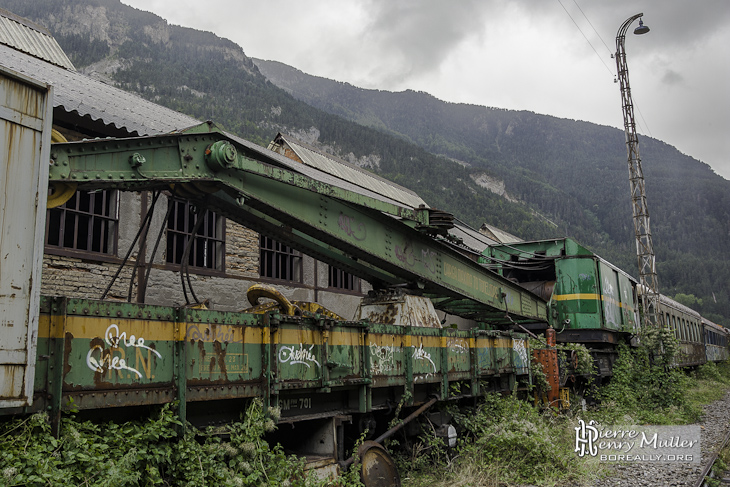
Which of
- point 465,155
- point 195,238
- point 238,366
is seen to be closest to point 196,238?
point 195,238

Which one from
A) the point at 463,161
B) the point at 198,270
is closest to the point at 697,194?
the point at 463,161

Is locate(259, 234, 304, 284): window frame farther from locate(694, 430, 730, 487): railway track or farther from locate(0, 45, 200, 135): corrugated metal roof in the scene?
locate(694, 430, 730, 487): railway track

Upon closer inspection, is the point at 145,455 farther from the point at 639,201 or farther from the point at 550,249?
the point at 639,201

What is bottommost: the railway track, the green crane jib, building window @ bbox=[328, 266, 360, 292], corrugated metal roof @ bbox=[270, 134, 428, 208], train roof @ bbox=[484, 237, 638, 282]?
the railway track

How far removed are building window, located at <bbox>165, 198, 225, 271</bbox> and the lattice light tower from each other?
11939mm

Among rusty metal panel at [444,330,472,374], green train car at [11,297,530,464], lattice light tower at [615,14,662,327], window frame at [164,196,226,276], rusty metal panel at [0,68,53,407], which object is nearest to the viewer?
rusty metal panel at [0,68,53,407]

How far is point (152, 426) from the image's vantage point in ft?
13.0

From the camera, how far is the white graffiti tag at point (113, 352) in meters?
3.76

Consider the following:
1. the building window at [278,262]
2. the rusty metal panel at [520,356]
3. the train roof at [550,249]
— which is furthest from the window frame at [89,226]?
the train roof at [550,249]

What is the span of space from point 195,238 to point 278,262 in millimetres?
2547

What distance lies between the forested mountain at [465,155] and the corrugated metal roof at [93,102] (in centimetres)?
5288

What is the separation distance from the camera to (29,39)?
43.6 ft

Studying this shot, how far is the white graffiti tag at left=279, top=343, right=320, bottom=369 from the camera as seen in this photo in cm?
506

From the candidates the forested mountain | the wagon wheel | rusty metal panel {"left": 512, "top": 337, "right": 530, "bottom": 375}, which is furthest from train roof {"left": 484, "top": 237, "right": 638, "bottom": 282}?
the forested mountain
